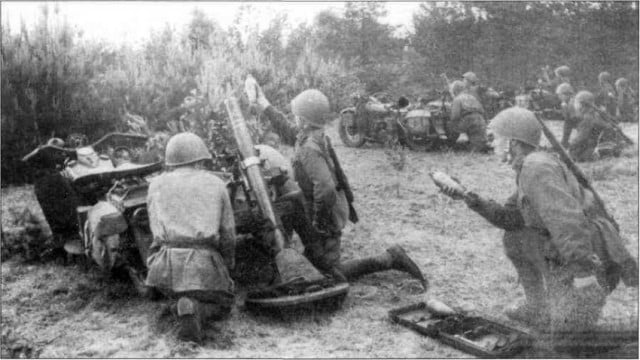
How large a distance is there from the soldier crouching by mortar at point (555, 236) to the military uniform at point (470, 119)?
709 centimetres

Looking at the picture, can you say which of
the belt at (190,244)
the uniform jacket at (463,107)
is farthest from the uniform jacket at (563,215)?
the uniform jacket at (463,107)

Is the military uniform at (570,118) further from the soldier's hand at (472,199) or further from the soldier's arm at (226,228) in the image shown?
the soldier's arm at (226,228)

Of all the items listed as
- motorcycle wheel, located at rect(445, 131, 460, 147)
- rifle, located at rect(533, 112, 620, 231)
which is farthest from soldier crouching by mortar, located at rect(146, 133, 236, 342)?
motorcycle wheel, located at rect(445, 131, 460, 147)

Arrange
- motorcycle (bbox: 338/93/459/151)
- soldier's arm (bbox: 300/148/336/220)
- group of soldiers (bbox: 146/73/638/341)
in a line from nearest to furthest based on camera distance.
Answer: group of soldiers (bbox: 146/73/638/341) → soldier's arm (bbox: 300/148/336/220) → motorcycle (bbox: 338/93/459/151)

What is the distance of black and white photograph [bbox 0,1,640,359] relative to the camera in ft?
14.3

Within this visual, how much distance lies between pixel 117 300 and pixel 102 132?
16.6ft

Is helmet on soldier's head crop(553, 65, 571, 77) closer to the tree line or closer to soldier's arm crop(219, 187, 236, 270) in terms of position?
the tree line

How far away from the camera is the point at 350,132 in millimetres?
12258

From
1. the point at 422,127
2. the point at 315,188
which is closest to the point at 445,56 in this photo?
the point at 422,127

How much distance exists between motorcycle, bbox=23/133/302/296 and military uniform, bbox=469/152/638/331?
1.92 metres

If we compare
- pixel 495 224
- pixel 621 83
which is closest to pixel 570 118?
pixel 621 83

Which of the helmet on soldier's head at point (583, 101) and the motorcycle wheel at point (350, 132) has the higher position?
the helmet on soldier's head at point (583, 101)

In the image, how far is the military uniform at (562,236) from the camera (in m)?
3.89

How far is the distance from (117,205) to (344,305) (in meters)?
2.08
